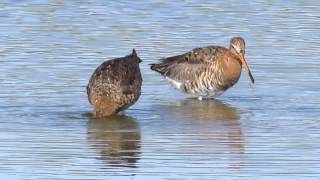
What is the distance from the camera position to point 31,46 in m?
18.0

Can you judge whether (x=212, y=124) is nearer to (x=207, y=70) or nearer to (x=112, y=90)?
(x=112, y=90)

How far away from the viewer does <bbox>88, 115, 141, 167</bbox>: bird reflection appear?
1209cm

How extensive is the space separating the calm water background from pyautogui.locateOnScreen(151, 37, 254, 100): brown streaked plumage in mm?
152

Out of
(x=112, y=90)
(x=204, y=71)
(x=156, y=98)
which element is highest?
(x=112, y=90)

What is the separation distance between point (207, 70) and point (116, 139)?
3169mm

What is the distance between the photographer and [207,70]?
16.1 meters

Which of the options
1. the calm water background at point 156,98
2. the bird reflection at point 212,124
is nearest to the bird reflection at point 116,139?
the calm water background at point 156,98

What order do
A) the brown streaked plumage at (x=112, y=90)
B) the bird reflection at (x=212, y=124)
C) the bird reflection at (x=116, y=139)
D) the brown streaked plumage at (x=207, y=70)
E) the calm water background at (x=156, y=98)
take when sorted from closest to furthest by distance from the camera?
the calm water background at (x=156, y=98)
the bird reflection at (x=116, y=139)
the bird reflection at (x=212, y=124)
the brown streaked plumage at (x=112, y=90)
the brown streaked plumage at (x=207, y=70)

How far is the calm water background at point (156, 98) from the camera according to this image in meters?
11.8

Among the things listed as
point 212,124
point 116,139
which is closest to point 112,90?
point 212,124

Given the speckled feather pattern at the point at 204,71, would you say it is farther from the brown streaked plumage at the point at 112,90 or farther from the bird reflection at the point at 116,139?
the bird reflection at the point at 116,139

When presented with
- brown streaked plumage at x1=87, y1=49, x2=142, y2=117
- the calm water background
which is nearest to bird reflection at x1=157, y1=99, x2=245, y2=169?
the calm water background

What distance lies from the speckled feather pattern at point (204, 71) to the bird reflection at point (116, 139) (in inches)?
69.6

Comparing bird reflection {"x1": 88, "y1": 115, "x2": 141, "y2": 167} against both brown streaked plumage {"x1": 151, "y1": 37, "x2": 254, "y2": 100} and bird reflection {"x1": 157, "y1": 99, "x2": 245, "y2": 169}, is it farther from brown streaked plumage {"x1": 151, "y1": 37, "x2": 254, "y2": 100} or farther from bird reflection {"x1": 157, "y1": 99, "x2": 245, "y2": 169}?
brown streaked plumage {"x1": 151, "y1": 37, "x2": 254, "y2": 100}
